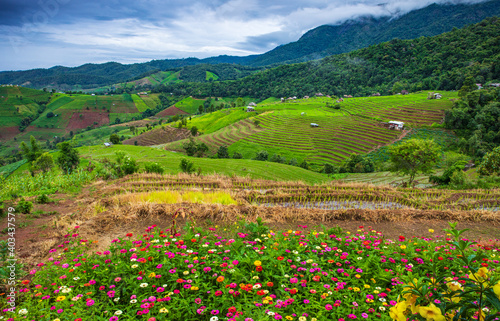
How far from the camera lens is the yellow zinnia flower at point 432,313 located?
1.31m

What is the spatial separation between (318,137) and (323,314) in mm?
62630

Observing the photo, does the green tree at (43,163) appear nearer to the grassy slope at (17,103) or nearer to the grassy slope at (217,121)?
the grassy slope at (217,121)

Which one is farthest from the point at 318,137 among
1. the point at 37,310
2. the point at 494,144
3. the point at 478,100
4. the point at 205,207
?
the point at 37,310

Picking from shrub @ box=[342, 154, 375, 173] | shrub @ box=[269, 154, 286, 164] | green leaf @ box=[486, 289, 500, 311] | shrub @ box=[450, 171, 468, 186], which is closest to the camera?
green leaf @ box=[486, 289, 500, 311]

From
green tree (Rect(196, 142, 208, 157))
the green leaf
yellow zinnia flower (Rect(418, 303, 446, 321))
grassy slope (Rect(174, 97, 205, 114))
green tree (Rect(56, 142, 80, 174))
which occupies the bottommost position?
green tree (Rect(196, 142, 208, 157))

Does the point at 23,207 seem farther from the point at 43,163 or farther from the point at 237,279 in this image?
the point at 43,163

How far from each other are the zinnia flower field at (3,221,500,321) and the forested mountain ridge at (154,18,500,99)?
118 metres

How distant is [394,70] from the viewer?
132m

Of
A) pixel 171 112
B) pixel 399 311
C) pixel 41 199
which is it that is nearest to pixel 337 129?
pixel 41 199

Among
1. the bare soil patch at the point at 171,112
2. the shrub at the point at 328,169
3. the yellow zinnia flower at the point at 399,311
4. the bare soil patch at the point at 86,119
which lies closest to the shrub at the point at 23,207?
the yellow zinnia flower at the point at 399,311

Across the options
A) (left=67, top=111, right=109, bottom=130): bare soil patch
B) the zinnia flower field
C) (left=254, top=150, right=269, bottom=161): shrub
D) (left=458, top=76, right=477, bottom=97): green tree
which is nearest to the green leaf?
the zinnia flower field

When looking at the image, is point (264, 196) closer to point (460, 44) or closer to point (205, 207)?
point (205, 207)

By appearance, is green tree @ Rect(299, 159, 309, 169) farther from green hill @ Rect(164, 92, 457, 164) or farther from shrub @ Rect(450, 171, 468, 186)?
shrub @ Rect(450, 171, 468, 186)

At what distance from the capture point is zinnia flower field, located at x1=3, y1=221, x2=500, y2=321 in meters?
3.31
